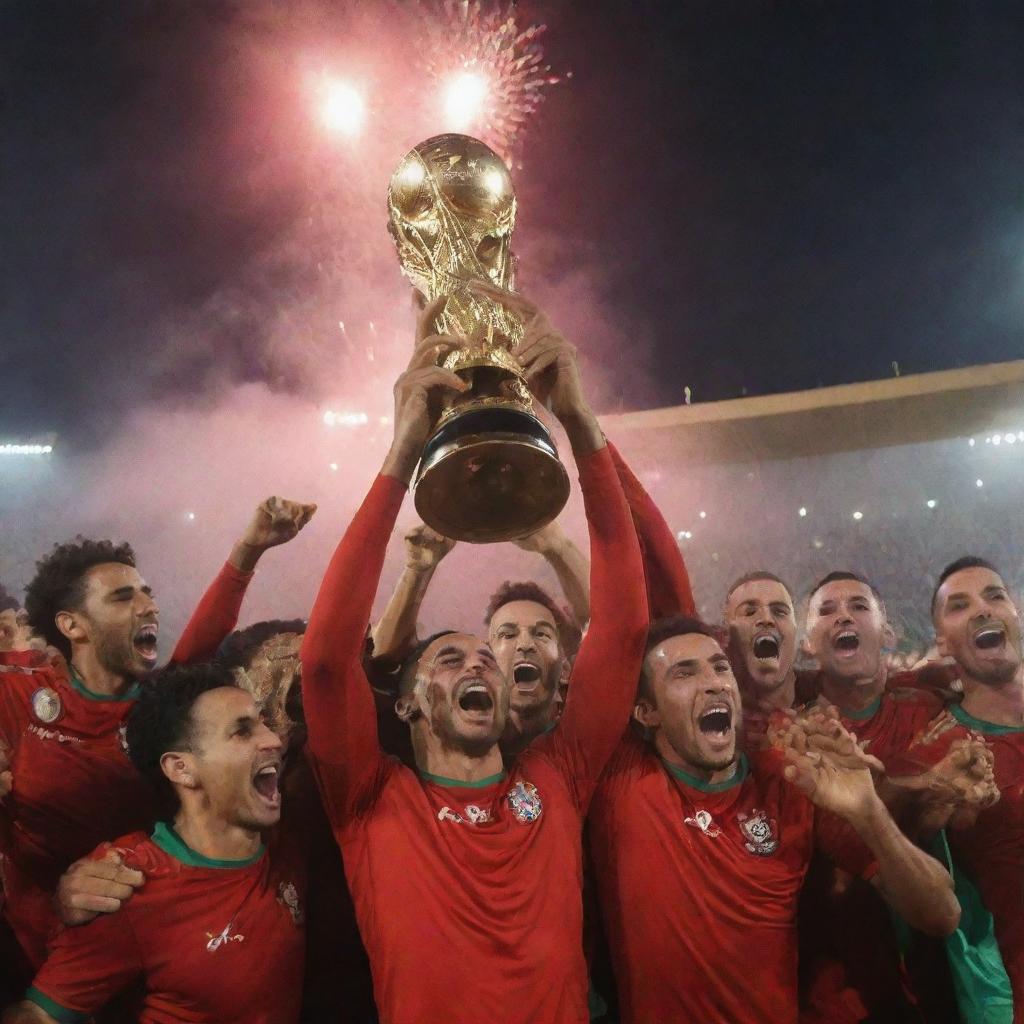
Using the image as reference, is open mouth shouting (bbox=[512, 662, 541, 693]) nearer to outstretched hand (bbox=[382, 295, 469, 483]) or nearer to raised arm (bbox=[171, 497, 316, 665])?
raised arm (bbox=[171, 497, 316, 665])

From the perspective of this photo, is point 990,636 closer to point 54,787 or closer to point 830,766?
point 830,766

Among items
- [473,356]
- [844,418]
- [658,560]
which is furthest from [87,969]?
[844,418]

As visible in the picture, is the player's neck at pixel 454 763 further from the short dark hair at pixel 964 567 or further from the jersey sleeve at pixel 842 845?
the short dark hair at pixel 964 567

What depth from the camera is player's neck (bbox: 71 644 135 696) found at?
A: 269 centimetres

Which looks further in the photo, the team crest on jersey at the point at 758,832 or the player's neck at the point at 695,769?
the player's neck at the point at 695,769

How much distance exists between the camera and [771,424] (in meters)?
15.8

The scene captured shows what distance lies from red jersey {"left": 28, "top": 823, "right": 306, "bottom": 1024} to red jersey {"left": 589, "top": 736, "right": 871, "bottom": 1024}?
85 cm

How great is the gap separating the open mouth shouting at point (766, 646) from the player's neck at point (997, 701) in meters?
0.67

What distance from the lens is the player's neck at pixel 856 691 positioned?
116 inches

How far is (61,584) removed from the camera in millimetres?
2873

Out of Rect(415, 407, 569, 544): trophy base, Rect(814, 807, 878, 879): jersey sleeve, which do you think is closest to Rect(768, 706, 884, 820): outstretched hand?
Rect(814, 807, 878, 879): jersey sleeve

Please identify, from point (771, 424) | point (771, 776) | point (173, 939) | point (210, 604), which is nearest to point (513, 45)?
point (210, 604)

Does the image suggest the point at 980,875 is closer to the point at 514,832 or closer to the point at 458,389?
the point at 514,832

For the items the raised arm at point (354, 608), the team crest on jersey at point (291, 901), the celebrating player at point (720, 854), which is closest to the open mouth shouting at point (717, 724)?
the celebrating player at point (720, 854)
